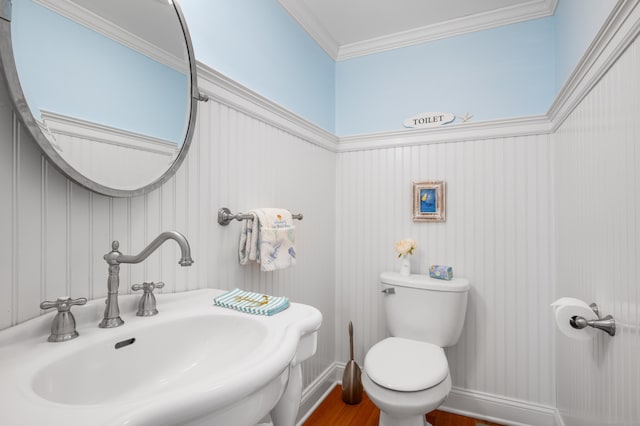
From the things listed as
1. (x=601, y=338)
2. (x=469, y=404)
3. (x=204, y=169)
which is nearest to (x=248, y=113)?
(x=204, y=169)

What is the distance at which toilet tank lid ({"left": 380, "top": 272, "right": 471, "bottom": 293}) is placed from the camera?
68.7 inches

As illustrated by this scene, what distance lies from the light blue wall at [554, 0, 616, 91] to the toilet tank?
1.18 meters

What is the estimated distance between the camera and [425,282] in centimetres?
179

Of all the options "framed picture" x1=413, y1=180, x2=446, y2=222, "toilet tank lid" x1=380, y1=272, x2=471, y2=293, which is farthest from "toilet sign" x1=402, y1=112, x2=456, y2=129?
"toilet tank lid" x1=380, y1=272, x2=471, y2=293

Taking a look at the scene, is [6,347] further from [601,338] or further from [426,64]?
[426,64]

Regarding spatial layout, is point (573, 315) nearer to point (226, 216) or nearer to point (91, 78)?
point (226, 216)

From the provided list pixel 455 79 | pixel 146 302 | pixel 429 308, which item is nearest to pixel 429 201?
pixel 429 308

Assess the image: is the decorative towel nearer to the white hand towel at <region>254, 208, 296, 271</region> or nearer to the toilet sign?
the white hand towel at <region>254, 208, 296, 271</region>

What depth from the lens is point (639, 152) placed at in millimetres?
816

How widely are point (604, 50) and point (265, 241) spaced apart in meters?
1.33

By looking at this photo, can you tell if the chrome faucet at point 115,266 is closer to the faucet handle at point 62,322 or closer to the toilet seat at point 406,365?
the faucet handle at point 62,322

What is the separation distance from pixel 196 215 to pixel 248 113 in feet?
1.78

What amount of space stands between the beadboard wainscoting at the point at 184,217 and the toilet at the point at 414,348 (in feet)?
1.63

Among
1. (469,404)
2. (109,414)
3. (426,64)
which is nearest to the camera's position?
(109,414)
